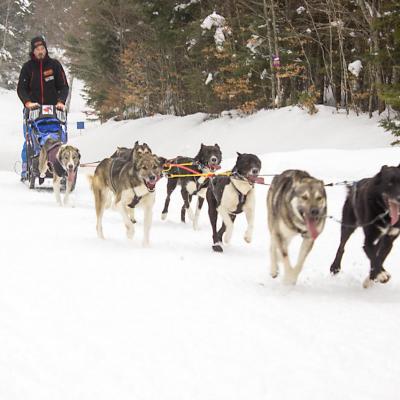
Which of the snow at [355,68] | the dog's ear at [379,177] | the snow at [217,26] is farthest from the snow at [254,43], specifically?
the dog's ear at [379,177]

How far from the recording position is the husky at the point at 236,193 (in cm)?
518

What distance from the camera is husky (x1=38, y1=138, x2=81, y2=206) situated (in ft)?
27.0

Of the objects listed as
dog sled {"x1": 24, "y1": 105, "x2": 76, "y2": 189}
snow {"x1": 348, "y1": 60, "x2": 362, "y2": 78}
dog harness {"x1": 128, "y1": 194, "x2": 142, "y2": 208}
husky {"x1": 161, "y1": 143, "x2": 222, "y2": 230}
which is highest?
snow {"x1": 348, "y1": 60, "x2": 362, "y2": 78}

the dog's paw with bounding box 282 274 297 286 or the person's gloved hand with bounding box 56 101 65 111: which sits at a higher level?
the person's gloved hand with bounding box 56 101 65 111

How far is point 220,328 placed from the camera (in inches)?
111

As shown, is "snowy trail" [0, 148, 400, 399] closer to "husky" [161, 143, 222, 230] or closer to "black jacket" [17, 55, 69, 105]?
"husky" [161, 143, 222, 230]

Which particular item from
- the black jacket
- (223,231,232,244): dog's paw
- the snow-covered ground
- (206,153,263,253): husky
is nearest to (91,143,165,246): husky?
the snow-covered ground

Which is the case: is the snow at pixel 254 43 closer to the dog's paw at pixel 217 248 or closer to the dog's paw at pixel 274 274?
the dog's paw at pixel 217 248

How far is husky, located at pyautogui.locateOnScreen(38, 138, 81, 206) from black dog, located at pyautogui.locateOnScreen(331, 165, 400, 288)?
5369mm

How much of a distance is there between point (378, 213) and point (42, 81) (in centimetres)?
775

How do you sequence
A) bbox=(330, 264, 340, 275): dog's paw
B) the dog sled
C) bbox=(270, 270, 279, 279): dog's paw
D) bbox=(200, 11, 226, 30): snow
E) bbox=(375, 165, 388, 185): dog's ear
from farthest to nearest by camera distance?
1. bbox=(200, 11, 226, 30): snow
2. the dog sled
3. bbox=(330, 264, 340, 275): dog's paw
4. bbox=(270, 270, 279, 279): dog's paw
5. bbox=(375, 165, 388, 185): dog's ear

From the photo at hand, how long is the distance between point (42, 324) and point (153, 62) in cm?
2006

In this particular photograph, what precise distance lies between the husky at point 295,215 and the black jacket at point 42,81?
22.0 ft

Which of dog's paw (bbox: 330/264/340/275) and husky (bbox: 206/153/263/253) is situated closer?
dog's paw (bbox: 330/264/340/275)
